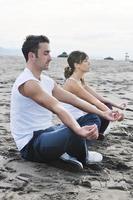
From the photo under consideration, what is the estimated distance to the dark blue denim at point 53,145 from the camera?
4863 millimetres

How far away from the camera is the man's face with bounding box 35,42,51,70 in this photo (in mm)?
5145

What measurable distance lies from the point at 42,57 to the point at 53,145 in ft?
3.04

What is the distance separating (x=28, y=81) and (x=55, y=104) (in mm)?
367

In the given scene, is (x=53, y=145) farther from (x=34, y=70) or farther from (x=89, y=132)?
(x=34, y=70)

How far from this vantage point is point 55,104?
4.91 metres

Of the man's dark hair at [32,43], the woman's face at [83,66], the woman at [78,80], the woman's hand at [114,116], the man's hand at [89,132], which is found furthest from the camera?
the woman's face at [83,66]

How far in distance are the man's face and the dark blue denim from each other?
2.23ft

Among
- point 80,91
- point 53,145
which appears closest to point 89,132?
point 53,145

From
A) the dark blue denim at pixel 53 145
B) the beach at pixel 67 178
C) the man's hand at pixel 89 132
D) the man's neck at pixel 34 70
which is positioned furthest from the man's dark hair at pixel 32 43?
the beach at pixel 67 178

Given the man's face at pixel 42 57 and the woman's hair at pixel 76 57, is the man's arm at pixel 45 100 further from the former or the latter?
the woman's hair at pixel 76 57

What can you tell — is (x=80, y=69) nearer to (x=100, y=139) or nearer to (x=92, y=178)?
(x=100, y=139)

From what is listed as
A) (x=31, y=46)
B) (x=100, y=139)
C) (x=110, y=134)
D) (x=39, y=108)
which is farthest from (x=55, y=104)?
(x=110, y=134)

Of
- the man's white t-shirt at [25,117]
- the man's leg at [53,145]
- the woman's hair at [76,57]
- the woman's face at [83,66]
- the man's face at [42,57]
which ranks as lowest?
the man's leg at [53,145]

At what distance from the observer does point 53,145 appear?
4.93 meters
